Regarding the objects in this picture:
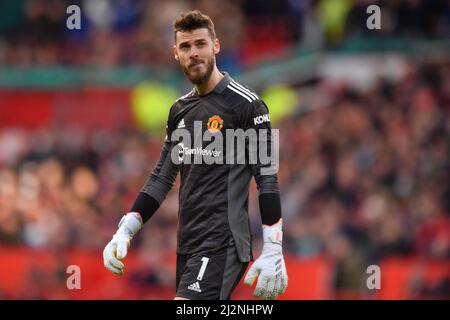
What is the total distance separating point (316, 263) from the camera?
14328mm

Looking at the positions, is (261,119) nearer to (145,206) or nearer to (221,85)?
(221,85)

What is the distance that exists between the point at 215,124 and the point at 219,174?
1.10 ft

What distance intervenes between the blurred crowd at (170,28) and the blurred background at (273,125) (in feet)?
0.09

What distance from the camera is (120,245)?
22.5ft

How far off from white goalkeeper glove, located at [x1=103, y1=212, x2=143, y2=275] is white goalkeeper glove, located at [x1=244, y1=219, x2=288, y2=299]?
88 centimetres

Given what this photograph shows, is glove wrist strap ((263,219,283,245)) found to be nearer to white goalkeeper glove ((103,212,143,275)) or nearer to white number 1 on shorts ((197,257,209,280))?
white number 1 on shorts ((197,257,209,280))

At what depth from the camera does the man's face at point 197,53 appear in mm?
6777

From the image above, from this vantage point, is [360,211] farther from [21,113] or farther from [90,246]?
[21,113]

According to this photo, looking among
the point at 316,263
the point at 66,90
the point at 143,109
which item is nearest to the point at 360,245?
the point at 316,263

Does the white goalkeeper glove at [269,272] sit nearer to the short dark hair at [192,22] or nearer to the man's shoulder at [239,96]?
the man's shoulder at [239,96]

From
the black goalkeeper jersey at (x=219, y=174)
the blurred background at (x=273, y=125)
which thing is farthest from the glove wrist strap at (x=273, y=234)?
the blurred background at (x=273, y=125)

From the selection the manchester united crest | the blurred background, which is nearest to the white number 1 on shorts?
the manchester united crest

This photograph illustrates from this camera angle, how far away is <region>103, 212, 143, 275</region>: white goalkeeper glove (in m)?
6.75

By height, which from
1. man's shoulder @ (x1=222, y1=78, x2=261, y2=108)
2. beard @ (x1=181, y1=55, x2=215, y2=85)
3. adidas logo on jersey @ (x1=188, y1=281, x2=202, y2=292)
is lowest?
adidas logo on jersey @ (x1=188, y1=281, x2=202, y2=292)
